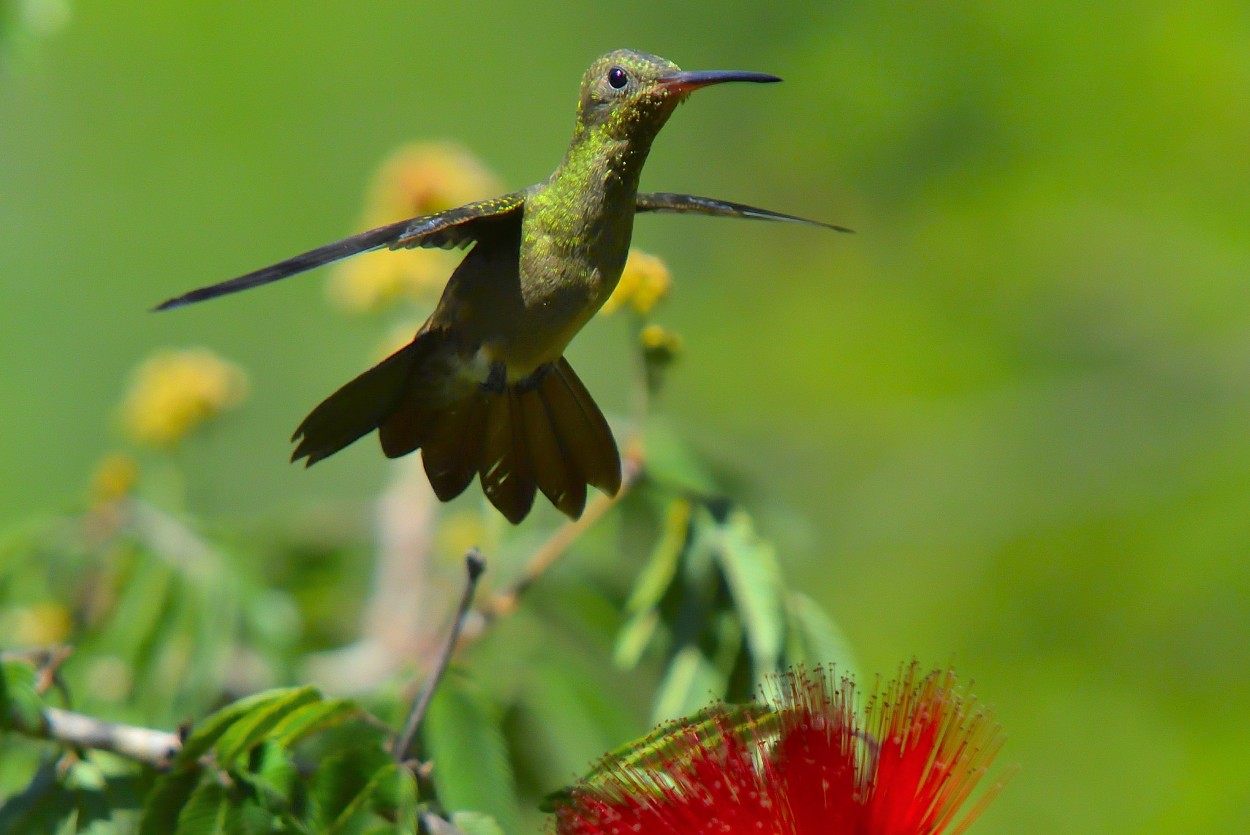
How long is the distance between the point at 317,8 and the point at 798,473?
3741 millimetres

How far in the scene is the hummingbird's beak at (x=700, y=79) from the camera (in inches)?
64.7

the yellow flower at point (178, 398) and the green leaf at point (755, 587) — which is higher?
the yellow flower at point (178, 398)

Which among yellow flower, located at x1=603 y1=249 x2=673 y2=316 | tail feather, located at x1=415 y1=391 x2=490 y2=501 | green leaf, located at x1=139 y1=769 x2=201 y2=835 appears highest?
yellow flower, located at x1=603 y1=249 x2=673 y2=316

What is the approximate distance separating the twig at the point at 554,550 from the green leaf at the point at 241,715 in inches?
24.7

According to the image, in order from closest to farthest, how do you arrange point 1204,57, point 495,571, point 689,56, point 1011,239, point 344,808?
point 344,808 → point 495,571 → point 1204,57 → point 1011,239 → point 689,56

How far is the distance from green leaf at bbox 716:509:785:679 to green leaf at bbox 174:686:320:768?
0.67 metres

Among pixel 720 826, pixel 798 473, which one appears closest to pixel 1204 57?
pixel 798 473

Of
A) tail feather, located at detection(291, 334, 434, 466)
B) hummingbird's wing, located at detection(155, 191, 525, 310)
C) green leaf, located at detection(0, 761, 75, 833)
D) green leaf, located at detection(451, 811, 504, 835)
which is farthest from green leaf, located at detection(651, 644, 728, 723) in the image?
green leaf, located at detection(0, 761, 75, 833)

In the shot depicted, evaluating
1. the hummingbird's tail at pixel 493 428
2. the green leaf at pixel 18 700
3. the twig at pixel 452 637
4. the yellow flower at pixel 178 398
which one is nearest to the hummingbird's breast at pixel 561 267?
the hummingbird's tail at pixel 493 428

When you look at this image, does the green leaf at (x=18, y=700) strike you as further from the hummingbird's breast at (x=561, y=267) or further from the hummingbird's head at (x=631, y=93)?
the hummingbird's head at (x=631, y=93)

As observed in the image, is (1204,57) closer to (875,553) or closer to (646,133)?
(875,553)

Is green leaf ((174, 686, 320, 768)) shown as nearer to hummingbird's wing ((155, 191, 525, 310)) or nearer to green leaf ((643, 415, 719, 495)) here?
hummingbird's wing ((155, 191, 525, 310))

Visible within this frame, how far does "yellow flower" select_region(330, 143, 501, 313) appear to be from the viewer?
3.13 metres

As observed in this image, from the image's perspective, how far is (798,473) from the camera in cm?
572
